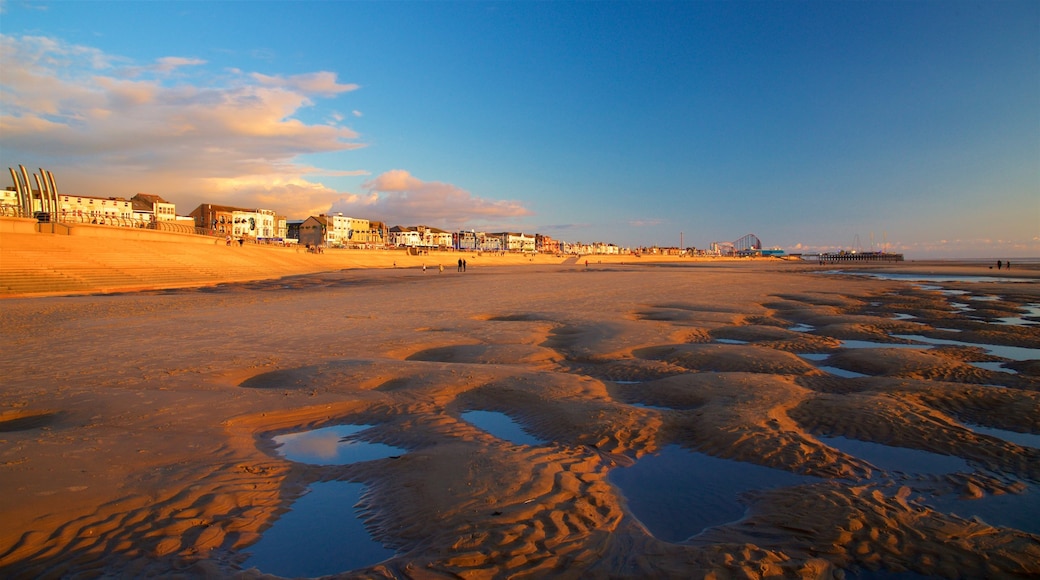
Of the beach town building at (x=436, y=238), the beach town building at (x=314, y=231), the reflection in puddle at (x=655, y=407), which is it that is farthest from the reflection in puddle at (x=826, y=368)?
the beach town building at (x=436, y=238)

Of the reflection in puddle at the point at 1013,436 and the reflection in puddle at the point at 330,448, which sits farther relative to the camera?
the reflection in puddle at the point at 1013,436

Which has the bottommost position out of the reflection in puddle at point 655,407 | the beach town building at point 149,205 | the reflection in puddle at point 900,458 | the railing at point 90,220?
the reflection in puddle at point 655,407

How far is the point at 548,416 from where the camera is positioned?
24.4ft

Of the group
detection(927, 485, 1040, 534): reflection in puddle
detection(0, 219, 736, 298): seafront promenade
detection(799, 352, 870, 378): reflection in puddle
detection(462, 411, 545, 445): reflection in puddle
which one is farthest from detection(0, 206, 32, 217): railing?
detection(927, 485, 1040, 534): reflection in puddle

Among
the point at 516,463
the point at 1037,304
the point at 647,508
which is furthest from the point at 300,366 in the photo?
the point at 1037,304

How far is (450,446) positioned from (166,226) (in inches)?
2104

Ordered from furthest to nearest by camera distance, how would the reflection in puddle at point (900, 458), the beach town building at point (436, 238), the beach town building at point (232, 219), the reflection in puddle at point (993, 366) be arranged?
the beach town building at point (436, 238), the beach town building at point (232, 219), the reflection in puddle at point (993, 366), the reflection in puddle at point (900, 458)

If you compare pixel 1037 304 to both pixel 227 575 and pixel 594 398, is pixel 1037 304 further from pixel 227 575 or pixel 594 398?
pixel 227 575

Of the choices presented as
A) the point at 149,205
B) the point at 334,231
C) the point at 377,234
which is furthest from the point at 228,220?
the point at 377,234

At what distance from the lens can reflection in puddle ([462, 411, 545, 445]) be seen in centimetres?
657

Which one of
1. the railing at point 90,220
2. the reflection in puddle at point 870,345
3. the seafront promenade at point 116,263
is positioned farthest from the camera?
the railing at point 90,220

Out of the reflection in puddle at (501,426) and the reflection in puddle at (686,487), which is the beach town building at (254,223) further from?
the reflection in puddle at (686,487)

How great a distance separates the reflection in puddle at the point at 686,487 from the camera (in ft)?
15.0

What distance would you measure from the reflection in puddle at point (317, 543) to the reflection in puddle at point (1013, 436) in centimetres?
772
